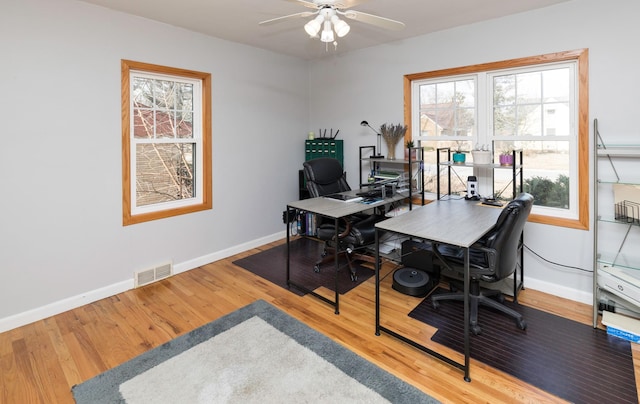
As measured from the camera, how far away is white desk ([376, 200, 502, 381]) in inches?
79.8

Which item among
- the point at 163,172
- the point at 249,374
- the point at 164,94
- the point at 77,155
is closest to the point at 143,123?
the point at 164,94

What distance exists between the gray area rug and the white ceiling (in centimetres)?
254

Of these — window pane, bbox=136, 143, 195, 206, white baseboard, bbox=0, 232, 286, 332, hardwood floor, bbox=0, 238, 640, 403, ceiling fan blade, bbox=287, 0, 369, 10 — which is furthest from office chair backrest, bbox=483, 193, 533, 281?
window pane, bbox=136, 143, 195, 206

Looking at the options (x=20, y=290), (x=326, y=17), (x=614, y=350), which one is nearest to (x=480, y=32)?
(x=326, y=17)

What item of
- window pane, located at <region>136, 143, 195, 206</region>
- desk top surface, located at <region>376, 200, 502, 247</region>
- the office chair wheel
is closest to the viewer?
desk top surface, located at <region>376, 200, 502, 247</region>

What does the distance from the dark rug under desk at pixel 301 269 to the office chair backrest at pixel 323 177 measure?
83 centimetres

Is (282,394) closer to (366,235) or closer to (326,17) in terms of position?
(366,235)

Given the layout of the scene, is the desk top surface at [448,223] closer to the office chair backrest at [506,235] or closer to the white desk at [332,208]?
the office chair backrest at [506,235]

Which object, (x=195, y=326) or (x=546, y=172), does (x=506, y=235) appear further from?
(x=195, y=326)

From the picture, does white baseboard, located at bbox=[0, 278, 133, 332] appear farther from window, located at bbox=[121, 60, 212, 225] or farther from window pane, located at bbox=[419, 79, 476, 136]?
window pane, located at bbox=[419, 79, 476, 136]

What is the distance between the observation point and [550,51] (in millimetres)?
2934

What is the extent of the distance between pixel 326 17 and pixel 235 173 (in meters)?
2.41

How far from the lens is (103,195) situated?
3076mm

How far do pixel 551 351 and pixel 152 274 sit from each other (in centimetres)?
349
